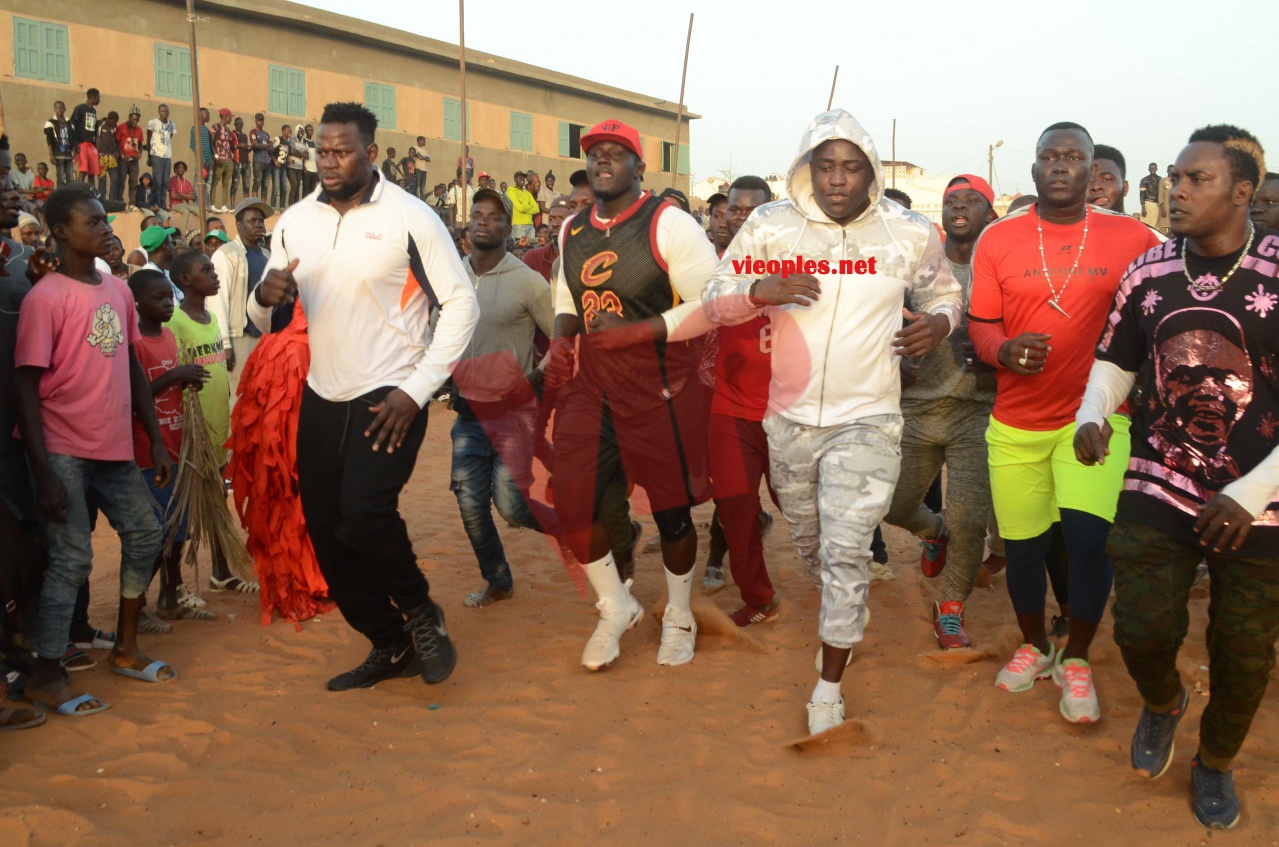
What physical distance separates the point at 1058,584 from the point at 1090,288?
1.57 m

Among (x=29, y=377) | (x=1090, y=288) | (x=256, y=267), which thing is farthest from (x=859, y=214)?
(x=256, y=267)

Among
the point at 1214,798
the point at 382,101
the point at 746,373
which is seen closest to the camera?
the point at 1214,798

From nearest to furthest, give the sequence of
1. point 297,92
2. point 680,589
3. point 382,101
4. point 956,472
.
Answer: point 680,589, point 956,472, point 297,92, point 382,101

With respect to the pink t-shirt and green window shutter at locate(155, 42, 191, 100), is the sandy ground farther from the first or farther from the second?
green window shutter at locate(155, 42, 191, 100)

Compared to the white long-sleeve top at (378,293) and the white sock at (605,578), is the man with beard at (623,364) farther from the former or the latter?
the white long-sleeve top at (378,293)

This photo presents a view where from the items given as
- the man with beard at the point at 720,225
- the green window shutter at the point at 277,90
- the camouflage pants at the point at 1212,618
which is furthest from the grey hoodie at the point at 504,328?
the green window shutter at the point at 277,90

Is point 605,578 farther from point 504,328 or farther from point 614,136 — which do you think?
point 614,136

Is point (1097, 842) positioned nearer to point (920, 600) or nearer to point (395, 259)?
point (920, 600)

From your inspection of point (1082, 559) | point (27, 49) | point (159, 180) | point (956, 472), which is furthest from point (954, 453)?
point (27, 49)

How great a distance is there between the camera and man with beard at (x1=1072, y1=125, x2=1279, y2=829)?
3234mm

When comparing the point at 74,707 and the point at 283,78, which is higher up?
the point at 283,78

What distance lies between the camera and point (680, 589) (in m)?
4.98

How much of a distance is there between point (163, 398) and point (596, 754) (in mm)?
3035

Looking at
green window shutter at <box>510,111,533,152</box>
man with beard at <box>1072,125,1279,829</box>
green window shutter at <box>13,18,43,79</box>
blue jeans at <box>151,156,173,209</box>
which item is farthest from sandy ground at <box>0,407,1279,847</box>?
green window shutter at <box>510,111,533,152</box>
